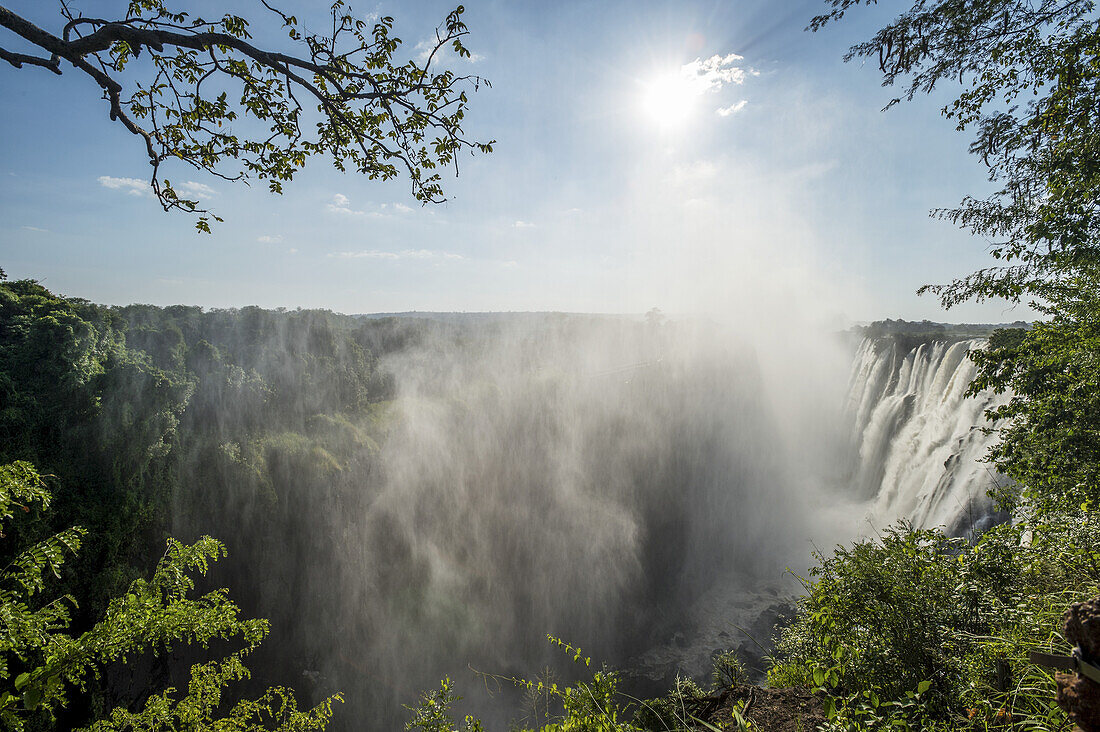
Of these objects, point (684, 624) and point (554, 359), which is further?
point (554, 359)

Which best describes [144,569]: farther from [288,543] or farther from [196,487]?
[288,543]

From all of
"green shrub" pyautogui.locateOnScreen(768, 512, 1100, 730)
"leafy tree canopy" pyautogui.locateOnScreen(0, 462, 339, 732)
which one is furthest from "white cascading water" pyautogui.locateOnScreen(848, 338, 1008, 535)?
"leafy tree canopy" pyautogui.locateOnScreen(0, 462, 339, 732)

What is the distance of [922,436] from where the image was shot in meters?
21.6

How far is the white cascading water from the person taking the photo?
16.2 m

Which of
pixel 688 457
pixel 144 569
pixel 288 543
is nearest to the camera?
pixel 144 569

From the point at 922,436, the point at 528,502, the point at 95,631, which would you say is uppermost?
the point at 95,631

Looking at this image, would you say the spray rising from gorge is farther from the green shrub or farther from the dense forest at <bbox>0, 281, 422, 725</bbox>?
the green shrub

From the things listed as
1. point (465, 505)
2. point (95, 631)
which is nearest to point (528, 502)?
point (465, 505)

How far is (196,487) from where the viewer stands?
1385 cm

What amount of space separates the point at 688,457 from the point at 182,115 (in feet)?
96.8

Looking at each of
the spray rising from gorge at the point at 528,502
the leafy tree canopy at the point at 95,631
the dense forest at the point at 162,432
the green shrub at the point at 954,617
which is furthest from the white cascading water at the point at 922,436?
the dense forest at the point at 162,432

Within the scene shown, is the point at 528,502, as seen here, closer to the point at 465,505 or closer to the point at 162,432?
the point at 465,505

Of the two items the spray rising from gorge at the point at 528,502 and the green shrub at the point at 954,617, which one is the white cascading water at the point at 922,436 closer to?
the spray rising from gorge at the point at 528,502

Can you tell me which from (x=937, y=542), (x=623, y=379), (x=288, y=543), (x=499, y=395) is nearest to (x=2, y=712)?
(x=937, y=542)
